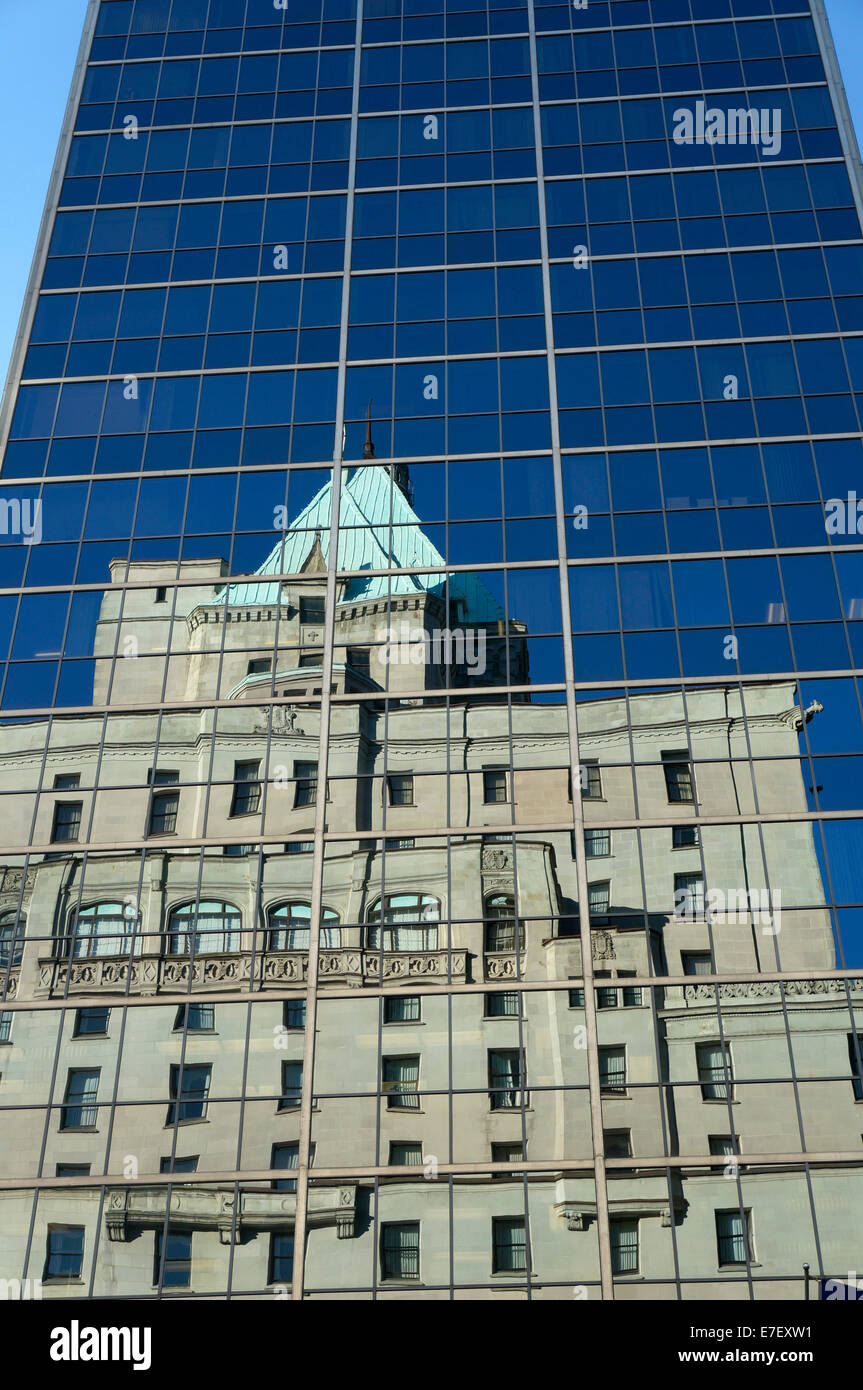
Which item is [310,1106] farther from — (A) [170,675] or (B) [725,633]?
(B) [725,633]

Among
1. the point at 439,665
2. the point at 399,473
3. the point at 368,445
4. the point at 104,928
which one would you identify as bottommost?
the point at 104,928

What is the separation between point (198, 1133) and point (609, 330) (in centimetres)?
3263

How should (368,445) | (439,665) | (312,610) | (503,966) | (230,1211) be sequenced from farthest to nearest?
(368,445) < (312,610) < (439,665) < (503,966) < (230,1211)

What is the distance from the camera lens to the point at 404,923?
3988cm

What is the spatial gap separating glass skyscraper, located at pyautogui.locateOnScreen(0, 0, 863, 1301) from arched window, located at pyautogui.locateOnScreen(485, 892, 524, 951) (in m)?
0.15

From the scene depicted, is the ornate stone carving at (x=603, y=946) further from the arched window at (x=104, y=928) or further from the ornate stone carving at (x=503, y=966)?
the arched window at (x=104, y=928)

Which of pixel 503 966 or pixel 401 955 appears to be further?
pixel 401 955

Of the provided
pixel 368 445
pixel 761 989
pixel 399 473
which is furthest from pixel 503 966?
pixel 368 445

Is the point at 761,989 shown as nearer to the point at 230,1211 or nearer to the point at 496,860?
the point at 496,860

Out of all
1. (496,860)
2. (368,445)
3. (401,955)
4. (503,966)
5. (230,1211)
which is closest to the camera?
(230,1211)

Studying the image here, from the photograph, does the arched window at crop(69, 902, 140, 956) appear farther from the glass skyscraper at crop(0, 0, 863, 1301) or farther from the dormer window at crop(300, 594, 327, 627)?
the dormer window at crop(300, 594, 327, 627)

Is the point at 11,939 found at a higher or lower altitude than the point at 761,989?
higher

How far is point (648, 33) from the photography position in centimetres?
5856

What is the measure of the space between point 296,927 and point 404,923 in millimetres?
3315
